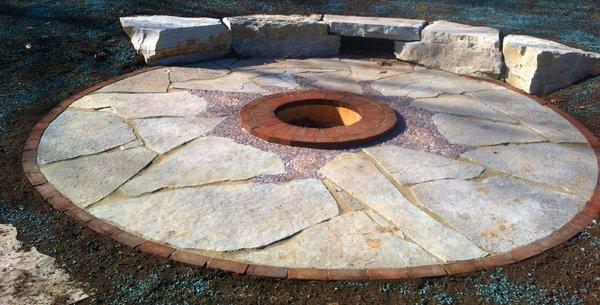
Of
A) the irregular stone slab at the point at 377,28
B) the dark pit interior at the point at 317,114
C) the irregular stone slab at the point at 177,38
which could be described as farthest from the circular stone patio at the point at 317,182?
the irregular stone slab at the point at 377,28

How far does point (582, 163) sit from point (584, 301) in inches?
57.9

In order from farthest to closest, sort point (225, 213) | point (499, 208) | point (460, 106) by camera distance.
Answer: point (460, 106) → point (499, 208) → point (225, 213)

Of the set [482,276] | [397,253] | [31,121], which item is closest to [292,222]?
[397,253]

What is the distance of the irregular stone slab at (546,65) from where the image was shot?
470 centimetres

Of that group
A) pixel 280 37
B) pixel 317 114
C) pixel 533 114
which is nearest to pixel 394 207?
pixel 317 114

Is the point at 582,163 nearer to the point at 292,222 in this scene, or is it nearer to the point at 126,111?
the point at 292,222

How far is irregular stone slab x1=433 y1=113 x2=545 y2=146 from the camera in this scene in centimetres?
378

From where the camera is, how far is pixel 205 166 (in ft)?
10.9

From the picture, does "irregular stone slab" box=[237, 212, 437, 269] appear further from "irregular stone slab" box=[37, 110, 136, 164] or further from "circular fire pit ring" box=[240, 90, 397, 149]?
"irregular stone slab" box=[37, 110, 136, 164]

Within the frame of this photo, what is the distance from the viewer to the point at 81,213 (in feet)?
9.24

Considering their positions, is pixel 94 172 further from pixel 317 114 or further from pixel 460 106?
pixel 460 106

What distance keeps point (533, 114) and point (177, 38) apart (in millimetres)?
3252

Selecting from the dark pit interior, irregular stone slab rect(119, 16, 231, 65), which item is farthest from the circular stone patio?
irregular stone slab rect(119, 16, 231, 65)

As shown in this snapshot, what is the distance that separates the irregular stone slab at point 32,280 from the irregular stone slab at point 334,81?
2.86 meters
